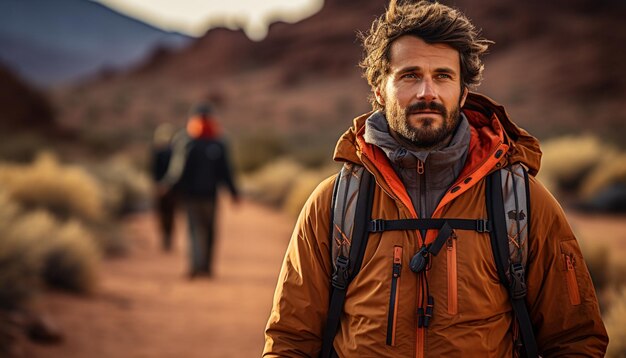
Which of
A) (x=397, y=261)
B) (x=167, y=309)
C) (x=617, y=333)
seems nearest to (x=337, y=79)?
(x=167, y=309)

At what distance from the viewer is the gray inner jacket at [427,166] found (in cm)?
244

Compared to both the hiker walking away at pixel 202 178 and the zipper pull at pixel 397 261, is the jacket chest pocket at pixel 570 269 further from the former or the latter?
the hiker walking away at pixel 202 178

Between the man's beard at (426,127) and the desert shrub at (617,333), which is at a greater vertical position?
the man's beard at (426,127)

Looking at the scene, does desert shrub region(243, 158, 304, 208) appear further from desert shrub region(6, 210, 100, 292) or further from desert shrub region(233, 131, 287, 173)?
desert shrub region(6, 210, 100, 292)

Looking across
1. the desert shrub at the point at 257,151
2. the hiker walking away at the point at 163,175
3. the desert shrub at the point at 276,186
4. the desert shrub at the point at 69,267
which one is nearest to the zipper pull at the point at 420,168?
the desert shrub at the point at 69,267

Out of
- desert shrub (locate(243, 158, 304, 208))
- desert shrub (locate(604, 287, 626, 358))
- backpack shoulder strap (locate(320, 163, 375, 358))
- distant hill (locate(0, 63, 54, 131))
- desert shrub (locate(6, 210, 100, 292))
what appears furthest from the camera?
distant hill (locate(0, 63, 54, 131))

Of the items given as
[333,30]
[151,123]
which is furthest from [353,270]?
[333,30]

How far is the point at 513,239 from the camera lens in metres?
2.34

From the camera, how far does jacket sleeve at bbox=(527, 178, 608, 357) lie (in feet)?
7.69

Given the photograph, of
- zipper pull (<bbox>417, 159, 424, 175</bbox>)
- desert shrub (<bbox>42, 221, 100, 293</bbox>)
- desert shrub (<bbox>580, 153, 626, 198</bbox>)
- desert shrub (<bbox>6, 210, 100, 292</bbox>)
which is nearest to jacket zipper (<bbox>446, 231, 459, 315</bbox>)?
zipper pull (<bbox>417, 159, 424, 175</bbox>)

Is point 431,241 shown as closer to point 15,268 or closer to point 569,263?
point 569,263

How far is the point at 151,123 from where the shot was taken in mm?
44219

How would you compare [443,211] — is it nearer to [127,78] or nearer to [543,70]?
[543,70]

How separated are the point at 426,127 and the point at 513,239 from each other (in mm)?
507
